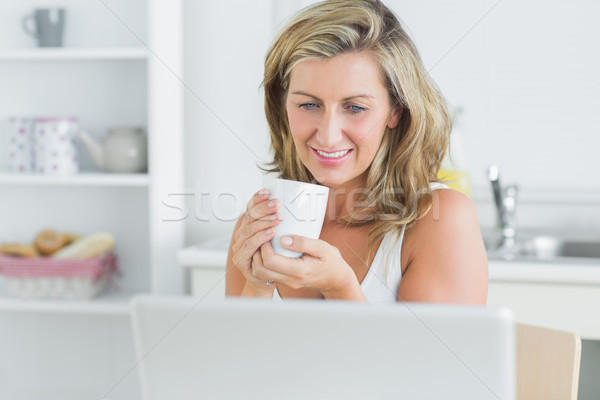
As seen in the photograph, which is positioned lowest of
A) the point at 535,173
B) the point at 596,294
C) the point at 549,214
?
the point at 596,294

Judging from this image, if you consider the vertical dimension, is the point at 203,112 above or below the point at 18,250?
above

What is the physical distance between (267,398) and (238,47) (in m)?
1.78

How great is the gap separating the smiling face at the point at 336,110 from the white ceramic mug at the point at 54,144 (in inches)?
48.3

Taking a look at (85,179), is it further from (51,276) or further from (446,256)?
(446,256)

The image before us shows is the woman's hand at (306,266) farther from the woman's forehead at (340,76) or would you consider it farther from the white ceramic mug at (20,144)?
the white ceramic mug at (20,144)

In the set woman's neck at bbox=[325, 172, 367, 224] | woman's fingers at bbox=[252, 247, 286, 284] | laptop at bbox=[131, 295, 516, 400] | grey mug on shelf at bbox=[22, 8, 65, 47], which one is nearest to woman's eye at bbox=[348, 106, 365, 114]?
woman's neck at bbox=[325, 172, 367, 224]

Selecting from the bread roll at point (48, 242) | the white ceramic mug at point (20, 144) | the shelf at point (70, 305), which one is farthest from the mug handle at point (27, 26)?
the shelf at point (70, 305)

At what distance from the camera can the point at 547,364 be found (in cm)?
106

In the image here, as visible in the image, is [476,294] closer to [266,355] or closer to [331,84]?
[331,84]

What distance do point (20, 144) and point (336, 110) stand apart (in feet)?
4.77

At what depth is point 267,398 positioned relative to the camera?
1.82 feet

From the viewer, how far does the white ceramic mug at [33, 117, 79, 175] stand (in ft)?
6.83

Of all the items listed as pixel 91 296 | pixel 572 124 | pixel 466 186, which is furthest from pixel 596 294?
pixel 91 296

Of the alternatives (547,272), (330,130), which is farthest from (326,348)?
(547,272)
